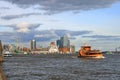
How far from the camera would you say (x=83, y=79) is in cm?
5834

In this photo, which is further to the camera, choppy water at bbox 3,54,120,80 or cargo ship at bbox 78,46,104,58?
cargo ship at bbox 78,46,104,58

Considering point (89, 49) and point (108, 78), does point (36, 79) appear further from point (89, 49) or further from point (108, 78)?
point (89, 49)

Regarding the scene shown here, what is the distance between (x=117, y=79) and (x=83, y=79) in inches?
215

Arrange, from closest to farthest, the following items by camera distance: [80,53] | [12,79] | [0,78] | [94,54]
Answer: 1. [0,78]
2. [12,79]
3. [94,54]
4. [80,53]

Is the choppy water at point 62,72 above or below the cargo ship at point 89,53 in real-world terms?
below

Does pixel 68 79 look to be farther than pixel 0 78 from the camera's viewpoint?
Yes

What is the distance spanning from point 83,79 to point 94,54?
423ft

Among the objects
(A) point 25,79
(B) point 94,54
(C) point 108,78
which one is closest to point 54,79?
(A) point 25,79

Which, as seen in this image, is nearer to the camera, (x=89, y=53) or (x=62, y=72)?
(x=62, y=72)

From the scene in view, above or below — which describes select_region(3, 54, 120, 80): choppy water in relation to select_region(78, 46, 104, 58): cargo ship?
below

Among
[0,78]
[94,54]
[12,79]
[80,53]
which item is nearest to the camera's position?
[0,78]

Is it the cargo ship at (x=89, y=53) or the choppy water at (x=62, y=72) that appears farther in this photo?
the cargo ship at (x=89, y=53)

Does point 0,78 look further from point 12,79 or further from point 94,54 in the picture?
point 94,54

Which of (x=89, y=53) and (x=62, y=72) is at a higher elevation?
(x=89, y=53)
